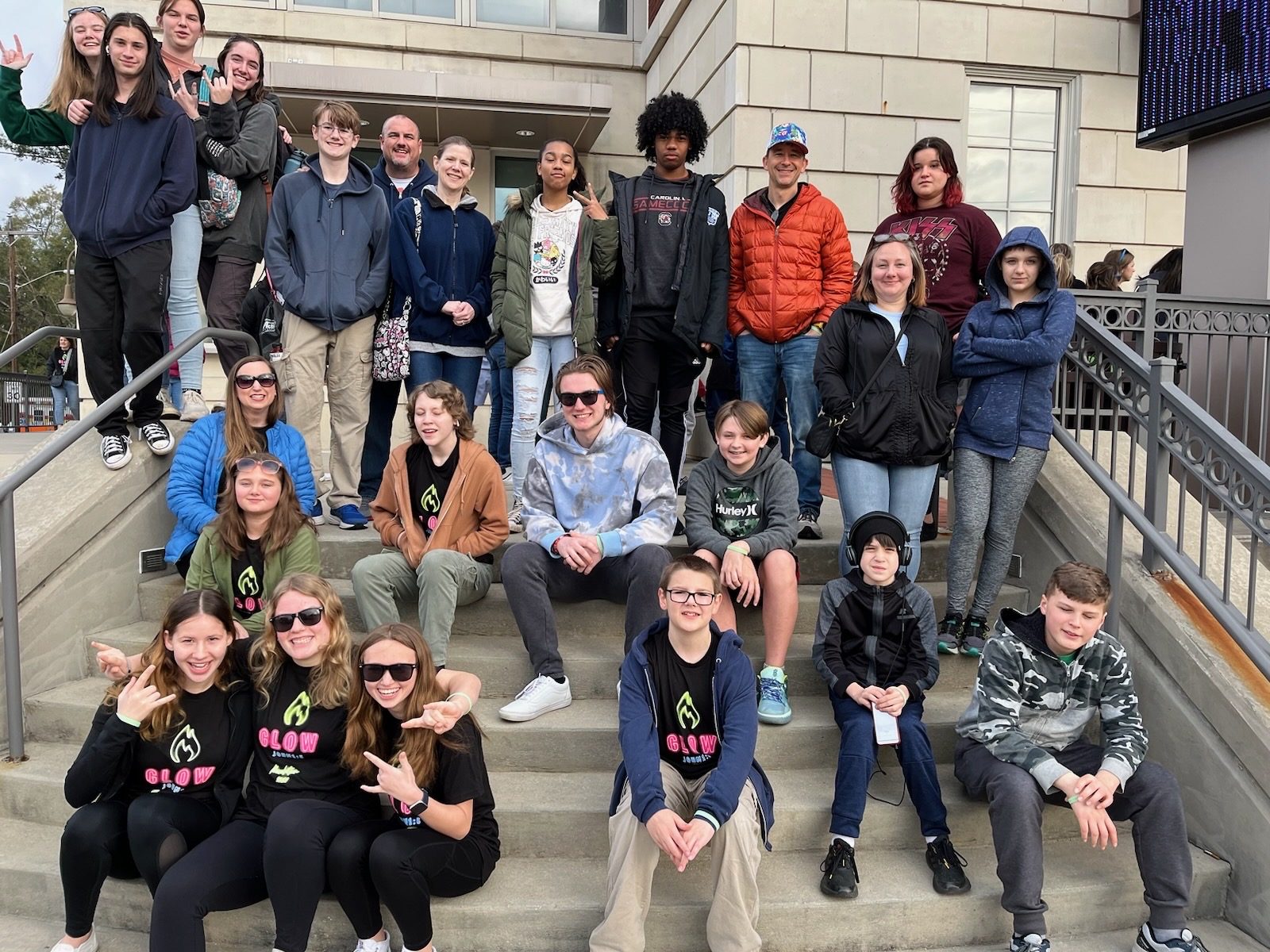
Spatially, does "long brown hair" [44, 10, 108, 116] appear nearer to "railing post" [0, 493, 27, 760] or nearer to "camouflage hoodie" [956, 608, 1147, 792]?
"railing post" [0, 493, 27, 760]

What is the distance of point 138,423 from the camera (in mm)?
4879

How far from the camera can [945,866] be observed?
3289 millimetres

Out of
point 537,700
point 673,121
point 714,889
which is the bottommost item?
point 714,889

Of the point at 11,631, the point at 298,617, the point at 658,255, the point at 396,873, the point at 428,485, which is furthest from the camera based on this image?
the point at 658,255

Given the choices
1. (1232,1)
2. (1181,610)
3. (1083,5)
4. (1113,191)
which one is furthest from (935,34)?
(1181,610)

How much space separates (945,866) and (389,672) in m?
2.05

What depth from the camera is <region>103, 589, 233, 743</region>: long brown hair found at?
3.14 meters

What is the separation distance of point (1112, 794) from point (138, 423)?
476 centimetres

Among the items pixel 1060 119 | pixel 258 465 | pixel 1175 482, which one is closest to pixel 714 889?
pixel 258 465

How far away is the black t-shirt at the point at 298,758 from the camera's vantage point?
3.14 meters

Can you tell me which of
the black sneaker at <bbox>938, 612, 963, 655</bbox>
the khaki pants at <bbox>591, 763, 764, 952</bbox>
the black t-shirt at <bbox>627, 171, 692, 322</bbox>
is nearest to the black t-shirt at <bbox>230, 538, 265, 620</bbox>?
the khaki pants at <bbox>591, 763, 764, 952</bbox>

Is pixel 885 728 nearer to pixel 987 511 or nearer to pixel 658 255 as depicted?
pixel 987 511

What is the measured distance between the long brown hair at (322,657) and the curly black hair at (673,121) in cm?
318

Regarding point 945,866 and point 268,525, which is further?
point 268,525
